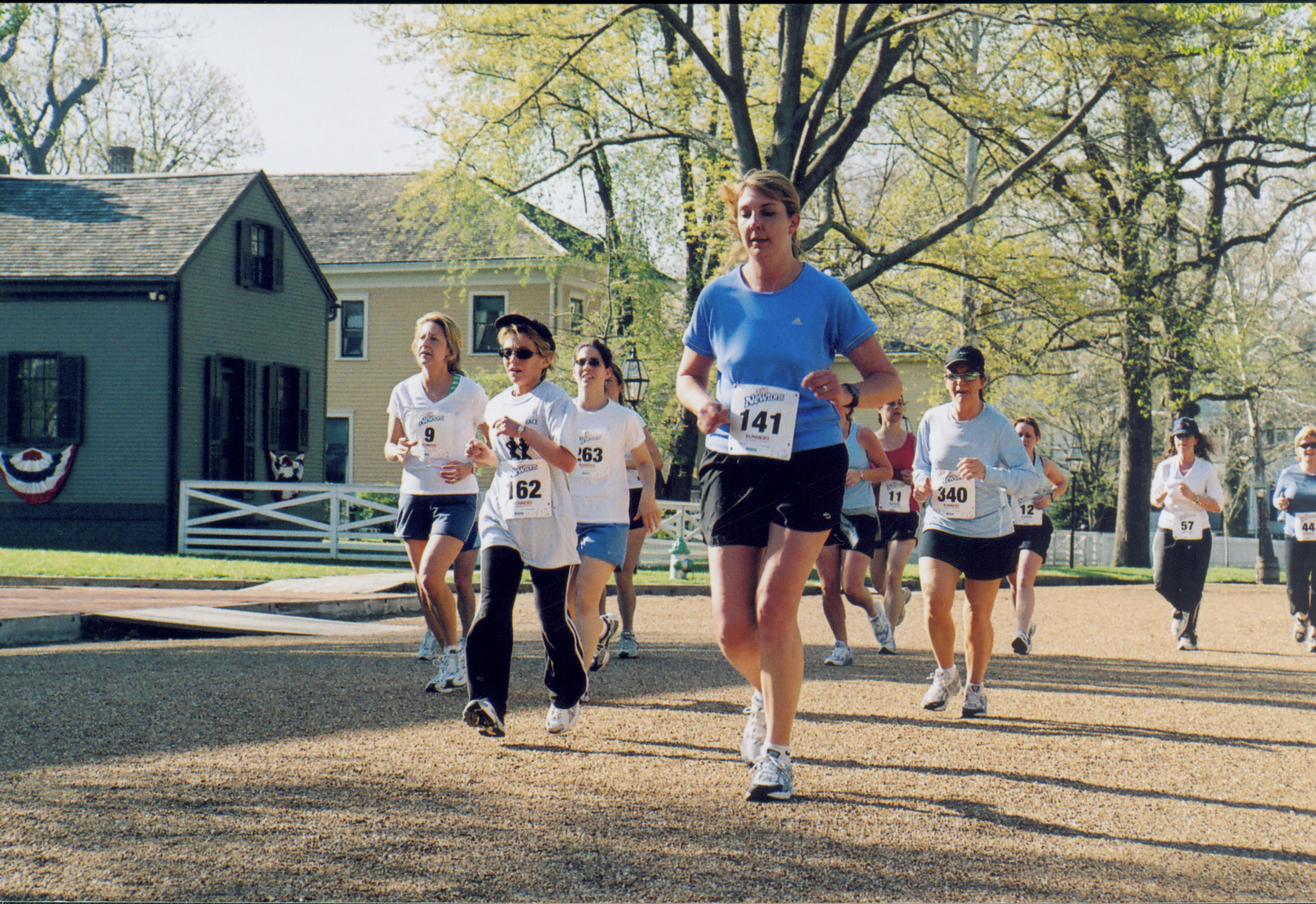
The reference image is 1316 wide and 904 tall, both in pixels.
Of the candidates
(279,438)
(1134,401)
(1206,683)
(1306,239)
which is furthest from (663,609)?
(1306,239)

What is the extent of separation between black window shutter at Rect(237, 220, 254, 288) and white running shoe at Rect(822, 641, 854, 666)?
19.9 m

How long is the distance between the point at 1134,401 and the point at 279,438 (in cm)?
1857

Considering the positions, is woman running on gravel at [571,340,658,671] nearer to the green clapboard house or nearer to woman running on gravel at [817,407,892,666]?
woman running on gravel at [817,407,892,666]

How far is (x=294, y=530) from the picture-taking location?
84.0 feet

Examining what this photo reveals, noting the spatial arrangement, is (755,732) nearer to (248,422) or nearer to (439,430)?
(439,430)

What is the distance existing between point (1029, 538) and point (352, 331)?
27102mm

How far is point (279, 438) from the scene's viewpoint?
28.0 metres

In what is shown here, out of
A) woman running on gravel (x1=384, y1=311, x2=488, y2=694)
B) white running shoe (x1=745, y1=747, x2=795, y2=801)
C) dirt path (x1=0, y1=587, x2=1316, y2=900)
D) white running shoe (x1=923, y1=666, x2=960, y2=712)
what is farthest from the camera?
woman running on gravel (x1=384, y1=311, x2=488, y2=694)

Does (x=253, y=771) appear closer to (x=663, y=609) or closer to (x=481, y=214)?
(x=663, y=609)

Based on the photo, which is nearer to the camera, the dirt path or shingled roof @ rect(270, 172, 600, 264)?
the dirt path

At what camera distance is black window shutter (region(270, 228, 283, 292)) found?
90.6ft

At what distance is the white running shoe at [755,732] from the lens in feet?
17.5

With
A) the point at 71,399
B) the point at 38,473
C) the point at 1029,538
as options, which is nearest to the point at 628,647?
the point at 1029,538

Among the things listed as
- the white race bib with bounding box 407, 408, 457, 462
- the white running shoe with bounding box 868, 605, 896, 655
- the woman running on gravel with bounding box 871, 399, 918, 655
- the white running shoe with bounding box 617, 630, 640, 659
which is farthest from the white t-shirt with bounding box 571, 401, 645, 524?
the white running shoe with bounding box 868, 605, 896, 655
